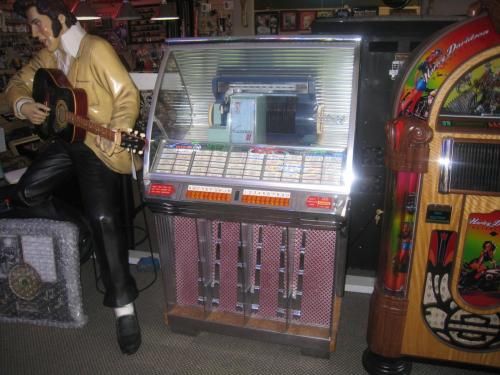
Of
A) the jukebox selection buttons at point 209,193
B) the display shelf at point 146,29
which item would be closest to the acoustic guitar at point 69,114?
the jukebox selection buttons at point 209,193

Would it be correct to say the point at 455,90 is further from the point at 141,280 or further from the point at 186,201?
the point at 141,280

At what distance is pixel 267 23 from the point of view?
698 cm

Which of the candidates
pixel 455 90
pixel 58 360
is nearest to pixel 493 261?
pixel 455 90

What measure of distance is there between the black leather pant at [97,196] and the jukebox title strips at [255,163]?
382mm

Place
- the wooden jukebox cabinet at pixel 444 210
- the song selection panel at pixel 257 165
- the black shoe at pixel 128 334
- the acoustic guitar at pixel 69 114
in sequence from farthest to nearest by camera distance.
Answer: the black shoe at pixel 128 334
the acoustic guitar at pixel 69 114
the song selection panel at pixel 257 165
the wooden jukebox cabinet at pixel 444 210

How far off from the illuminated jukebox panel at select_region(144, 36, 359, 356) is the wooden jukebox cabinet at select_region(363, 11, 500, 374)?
22cm

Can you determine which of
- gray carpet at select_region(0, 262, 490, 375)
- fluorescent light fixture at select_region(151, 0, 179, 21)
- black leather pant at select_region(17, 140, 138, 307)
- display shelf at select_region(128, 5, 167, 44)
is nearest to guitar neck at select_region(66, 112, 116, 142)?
black leather pant at select_region(17, 140, 138, 307)

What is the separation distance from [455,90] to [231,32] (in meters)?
6.59

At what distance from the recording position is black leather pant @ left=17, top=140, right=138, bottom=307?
2.01m

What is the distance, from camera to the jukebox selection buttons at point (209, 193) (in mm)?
1729

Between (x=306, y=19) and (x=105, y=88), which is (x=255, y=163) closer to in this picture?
(x=105, y=88)

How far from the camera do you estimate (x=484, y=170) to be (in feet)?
4.82

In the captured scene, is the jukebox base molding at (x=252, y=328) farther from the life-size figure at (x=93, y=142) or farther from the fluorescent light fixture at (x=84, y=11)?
the fluorescent light fixture at (x=84, y=11)

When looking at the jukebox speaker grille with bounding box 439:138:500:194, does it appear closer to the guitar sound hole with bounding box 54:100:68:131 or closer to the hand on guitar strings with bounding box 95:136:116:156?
the hand on guitar strings with bounding box 95:136:116:156
